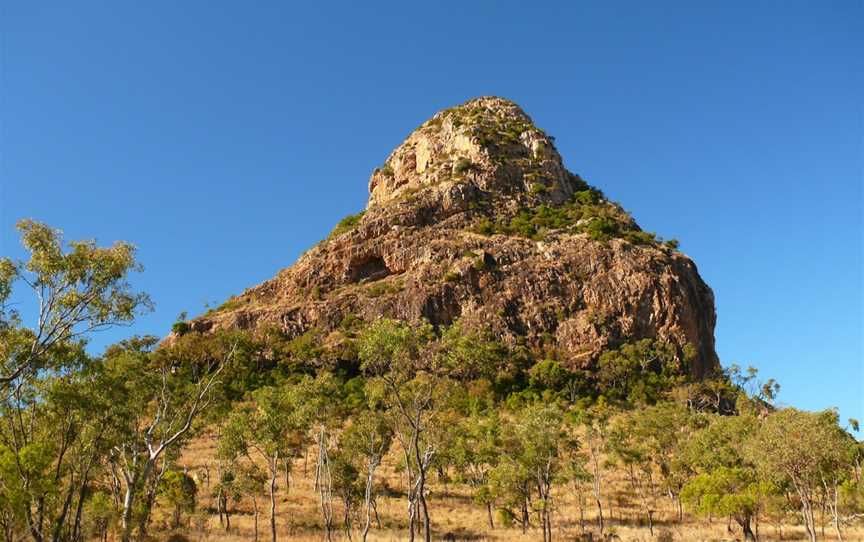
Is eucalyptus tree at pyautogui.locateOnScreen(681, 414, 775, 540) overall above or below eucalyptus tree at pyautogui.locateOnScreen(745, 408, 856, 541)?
below

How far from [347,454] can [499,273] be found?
6668 cm

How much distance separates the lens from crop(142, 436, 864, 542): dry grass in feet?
125

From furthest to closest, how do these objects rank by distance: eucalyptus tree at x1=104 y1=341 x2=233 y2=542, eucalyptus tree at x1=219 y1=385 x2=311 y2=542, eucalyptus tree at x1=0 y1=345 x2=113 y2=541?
eucalyptus tree at x1=219 y1=385 x2=311 y2=542 → eucalyptus tree at x1=104 y1=341 x2=233 y2=542 → eucalyptus tree at x1=0 y1=345 x2=113 y2=541

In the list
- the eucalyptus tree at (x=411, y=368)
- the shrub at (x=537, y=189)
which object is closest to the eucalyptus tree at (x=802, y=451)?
the eucalyptus tree at (x=411, y=368)

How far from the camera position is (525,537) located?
38.7 m

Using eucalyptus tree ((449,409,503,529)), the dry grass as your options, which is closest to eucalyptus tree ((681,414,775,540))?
the dry grass

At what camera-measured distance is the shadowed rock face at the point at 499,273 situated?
98.4 metres

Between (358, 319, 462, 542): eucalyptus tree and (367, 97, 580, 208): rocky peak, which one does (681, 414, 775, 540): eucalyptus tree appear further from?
(367, 97, 580, 208): rocky peak

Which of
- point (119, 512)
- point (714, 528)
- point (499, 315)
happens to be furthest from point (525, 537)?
point (499, 315)

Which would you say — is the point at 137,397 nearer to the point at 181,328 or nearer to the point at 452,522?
the point at 452,522

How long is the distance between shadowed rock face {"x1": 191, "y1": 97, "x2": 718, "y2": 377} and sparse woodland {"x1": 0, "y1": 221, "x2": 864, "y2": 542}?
28.3m

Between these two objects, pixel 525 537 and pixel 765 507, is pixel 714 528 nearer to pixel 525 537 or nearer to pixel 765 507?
pixel 765 507

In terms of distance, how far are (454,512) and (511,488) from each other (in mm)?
6229

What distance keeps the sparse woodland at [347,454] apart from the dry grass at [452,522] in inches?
10.1
